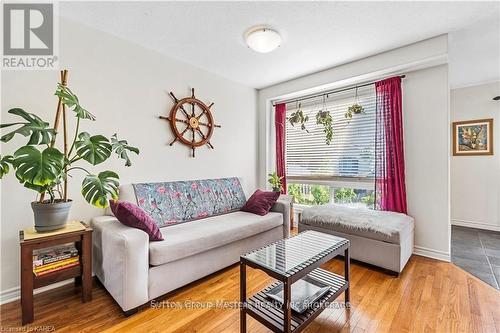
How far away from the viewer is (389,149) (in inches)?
110

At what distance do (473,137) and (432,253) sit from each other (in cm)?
248

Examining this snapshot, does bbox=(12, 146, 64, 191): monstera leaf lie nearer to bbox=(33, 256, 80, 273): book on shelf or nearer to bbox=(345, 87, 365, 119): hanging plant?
bbox=(33, 256, 80, 273): book on shelf

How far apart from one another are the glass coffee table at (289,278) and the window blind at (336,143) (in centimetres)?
179

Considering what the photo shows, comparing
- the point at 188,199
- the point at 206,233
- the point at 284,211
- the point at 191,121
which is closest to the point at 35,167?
the point at 206,233

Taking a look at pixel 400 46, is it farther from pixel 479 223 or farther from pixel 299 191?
pixel 479 223

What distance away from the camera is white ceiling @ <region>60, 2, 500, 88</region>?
1906 millimetres

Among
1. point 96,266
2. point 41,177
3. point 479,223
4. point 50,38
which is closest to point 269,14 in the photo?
point 50,38

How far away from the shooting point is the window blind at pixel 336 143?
307 cm

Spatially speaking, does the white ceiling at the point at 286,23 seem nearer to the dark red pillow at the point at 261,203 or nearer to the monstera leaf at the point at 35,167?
the monstera leaf at the point at 35,167

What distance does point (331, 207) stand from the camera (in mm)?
2893

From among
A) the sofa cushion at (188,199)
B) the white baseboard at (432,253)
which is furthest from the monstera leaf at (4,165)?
the white baseboard at (432,253)

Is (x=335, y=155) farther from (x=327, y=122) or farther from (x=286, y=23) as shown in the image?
(x=286, y=23)

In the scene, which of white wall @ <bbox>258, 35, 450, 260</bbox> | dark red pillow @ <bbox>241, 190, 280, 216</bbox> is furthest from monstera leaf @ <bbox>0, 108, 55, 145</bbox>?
white wall @ <bbox>258, 35, 450, 260</bbox>

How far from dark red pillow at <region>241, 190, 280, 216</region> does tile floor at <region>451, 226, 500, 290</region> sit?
2.06 m
